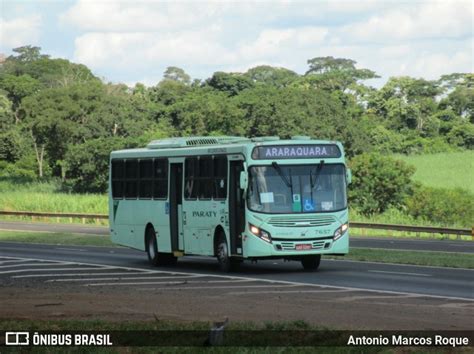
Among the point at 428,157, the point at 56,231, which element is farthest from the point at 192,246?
the point at 428,157

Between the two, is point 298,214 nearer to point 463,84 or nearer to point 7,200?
point 7,200

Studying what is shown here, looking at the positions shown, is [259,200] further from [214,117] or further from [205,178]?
[214,117]

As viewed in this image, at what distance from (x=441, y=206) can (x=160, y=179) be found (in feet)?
155

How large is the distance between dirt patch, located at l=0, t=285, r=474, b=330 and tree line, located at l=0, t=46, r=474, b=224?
223ft

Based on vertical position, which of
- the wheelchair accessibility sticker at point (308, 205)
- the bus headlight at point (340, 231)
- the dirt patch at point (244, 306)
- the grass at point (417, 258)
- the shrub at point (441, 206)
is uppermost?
the wheelchair accessibility sticker at point (308, 205)

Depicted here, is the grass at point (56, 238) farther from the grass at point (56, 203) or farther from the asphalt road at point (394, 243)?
the grass at point (56, 203)

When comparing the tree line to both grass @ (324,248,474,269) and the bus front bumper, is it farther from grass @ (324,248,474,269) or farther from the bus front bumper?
the bus front bumper

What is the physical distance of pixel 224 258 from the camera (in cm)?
2884

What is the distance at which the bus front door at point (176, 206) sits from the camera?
31453 mm

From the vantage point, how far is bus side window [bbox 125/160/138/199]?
34281 millimetres

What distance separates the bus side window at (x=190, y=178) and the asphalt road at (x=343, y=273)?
5.98 feet

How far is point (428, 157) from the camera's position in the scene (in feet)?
375

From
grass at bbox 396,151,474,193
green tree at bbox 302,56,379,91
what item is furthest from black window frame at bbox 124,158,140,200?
green tree at bbox 302,56,379,91

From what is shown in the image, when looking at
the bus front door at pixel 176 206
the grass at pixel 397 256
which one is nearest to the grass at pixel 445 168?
the grass at pixel 397 256
